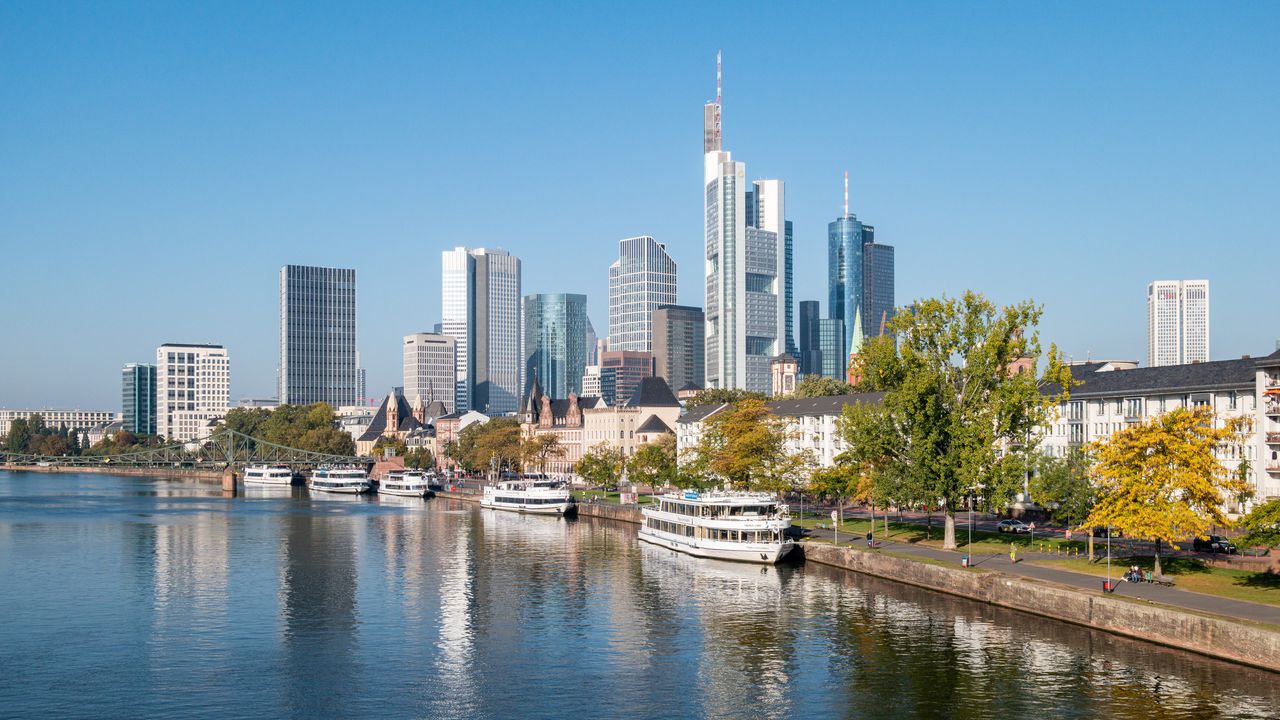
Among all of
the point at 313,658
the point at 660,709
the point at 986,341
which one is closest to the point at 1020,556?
the point at 986,341

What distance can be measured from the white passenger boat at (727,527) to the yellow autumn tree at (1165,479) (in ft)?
101

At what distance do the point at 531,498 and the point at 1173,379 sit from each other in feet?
277

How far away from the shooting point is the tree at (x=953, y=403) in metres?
89.4

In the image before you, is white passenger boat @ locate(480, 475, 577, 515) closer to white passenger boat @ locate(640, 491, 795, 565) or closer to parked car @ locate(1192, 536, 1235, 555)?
white passenger boat @ locate(640, 491, 795, 565)

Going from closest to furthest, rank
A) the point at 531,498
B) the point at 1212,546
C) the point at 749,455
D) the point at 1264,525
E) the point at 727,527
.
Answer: the point at 1264,525 → the point at 1212,546 → the point at 727,527 → the point at 749,455 → the point at 531,498

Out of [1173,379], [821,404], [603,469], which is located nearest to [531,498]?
[603,469]

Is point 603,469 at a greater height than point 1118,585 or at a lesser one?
greater

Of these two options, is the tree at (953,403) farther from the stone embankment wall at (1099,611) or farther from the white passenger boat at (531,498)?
the white passenger boat at (531,498)

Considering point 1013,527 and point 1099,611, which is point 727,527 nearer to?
point 1013,527

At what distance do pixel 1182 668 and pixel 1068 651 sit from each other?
238 inches

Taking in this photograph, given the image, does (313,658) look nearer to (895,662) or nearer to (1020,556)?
(895,662)

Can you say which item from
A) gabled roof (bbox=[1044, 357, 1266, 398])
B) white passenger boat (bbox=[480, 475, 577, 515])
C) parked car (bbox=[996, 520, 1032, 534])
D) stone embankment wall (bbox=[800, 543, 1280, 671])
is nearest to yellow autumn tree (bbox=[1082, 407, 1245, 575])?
stone embankment wall (bbox=[800, 543, 1280, 671])

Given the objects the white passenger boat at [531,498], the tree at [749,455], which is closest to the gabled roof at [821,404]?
the tree at [749,455]

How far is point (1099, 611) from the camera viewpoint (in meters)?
65.6
